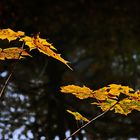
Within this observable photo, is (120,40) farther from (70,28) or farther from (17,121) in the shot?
(17,121)

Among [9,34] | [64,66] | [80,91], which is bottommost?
[80,91]

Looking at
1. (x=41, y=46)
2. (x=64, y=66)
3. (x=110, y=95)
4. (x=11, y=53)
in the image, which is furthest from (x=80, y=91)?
(x=64, y=66)

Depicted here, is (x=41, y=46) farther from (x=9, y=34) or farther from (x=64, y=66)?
(x=64, y=66)

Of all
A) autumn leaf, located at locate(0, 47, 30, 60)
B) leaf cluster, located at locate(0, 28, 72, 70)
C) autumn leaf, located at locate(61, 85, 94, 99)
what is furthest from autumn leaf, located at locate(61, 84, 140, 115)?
autumn leaf, located at locate(0, 47, 30, 60)

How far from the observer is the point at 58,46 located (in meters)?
6.82

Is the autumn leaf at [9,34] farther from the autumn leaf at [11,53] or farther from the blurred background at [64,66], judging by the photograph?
the blurred background at [64,66]

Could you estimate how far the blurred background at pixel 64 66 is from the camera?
217 inches

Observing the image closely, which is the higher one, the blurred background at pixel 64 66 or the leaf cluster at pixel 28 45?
the blurred background at pixel 64 66

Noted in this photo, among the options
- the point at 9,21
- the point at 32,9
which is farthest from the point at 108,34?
the point at 9,21

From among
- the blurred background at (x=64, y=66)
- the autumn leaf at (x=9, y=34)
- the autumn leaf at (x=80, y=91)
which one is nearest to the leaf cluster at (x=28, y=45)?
Answer: the autumn leaf at (x=9, y=34)

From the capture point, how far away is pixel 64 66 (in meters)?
6.68

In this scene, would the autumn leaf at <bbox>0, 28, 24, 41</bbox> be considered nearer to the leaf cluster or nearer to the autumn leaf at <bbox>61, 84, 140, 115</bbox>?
the leaf cluster

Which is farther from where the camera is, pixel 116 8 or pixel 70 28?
pixel 116 8

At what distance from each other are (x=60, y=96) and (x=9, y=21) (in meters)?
2.12
